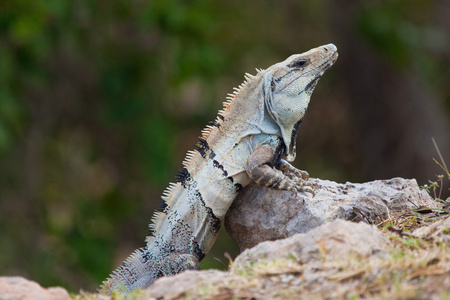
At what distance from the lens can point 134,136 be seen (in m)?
11.3

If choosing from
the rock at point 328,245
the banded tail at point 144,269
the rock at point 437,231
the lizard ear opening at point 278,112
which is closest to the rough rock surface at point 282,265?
the rock at point 328,245

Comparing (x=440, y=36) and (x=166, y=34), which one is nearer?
(x=166, y=34)

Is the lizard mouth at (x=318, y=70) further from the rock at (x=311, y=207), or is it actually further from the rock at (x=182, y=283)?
the rock at (x=182, y=283)

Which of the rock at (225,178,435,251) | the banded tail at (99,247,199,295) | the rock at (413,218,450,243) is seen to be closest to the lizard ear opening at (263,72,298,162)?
the rock at (225,178,435,251)

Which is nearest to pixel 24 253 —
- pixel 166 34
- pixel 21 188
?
pixel 21 188

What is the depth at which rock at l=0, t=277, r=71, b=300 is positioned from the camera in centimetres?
446

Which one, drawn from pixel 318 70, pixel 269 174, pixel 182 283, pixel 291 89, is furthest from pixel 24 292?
pixel 318 70

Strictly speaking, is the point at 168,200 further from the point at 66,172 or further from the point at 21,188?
the point at 66,172

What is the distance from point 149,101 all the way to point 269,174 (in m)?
5.58

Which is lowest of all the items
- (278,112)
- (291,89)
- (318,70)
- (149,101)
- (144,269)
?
(144,269)

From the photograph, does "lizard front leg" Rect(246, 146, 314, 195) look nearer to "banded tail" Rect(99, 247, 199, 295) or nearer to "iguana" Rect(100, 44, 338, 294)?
"iguana" Rect(100, 44, 338, 294)

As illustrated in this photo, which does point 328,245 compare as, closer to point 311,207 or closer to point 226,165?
point 311,207

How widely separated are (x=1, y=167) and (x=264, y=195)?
21.1 ft

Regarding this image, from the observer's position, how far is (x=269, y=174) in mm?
5699
